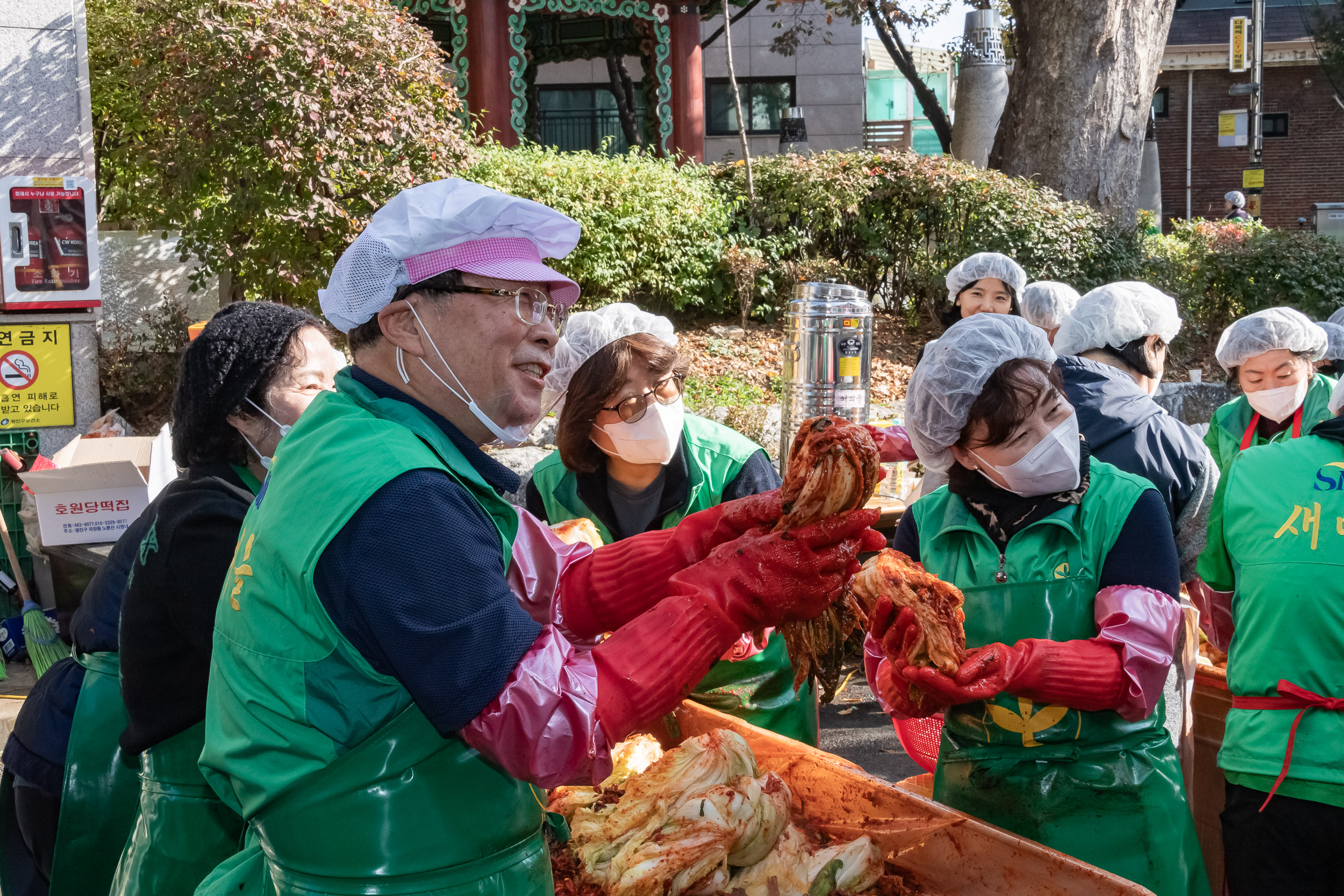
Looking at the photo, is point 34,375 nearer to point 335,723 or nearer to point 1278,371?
point 335,723

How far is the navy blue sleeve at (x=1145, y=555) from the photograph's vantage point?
8.36ft

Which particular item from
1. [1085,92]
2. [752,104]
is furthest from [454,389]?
[752,104]

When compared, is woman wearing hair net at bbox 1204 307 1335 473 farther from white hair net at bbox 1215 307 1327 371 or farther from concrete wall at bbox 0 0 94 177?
concrete wall at bbox 0 0 94 177

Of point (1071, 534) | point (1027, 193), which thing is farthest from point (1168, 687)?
point (1027, 193)

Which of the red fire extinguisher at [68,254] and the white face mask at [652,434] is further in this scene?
the red fire extinguisher at [68,254]

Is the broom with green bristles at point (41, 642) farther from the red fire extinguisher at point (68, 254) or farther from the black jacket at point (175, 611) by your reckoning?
the black jacket at point (175, 611)

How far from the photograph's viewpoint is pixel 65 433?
7496mm

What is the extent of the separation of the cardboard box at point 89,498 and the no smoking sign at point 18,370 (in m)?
1.14

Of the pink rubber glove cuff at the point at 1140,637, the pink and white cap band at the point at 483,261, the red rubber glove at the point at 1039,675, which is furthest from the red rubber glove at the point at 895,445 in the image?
the pink and white cap band at the point at 483,261

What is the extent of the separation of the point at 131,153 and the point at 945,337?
9436 mm

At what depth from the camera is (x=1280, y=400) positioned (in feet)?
17.6

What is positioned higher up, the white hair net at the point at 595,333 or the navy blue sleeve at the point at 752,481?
the white hair net at the point at 595,333

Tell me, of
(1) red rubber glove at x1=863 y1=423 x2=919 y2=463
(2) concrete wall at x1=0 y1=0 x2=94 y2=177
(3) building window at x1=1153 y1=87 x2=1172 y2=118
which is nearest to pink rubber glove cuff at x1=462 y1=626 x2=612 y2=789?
(1) red rubber glove at x1=863 y1=423 x2=919 y2=463

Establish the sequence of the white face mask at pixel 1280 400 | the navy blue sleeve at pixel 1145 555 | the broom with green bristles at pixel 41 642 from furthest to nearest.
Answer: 1. the broom with green bristles at pixel 41 642
2. the white face mask at pixel 1280 400
3. the navy blue sleeve at pixel 1145 555
